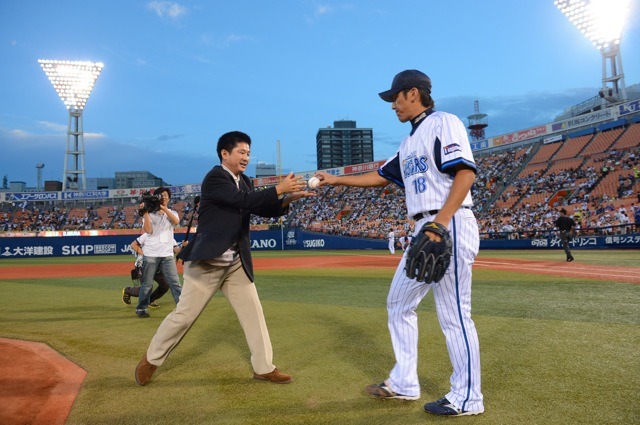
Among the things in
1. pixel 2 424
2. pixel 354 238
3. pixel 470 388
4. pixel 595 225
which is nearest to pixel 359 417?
pixel 470 388

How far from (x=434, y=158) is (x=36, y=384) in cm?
390

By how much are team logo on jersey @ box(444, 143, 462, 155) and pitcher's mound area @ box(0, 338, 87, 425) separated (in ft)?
10.4

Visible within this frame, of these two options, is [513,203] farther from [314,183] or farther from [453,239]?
[453,239]

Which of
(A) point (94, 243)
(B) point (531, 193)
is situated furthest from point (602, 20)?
(A) point (94, 243)

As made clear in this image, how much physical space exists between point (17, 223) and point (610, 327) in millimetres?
64215

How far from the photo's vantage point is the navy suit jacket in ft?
11.5

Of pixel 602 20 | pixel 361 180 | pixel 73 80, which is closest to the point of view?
pixel 361 180

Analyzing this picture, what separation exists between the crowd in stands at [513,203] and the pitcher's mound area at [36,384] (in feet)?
82.6

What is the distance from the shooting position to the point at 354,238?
35969 mm

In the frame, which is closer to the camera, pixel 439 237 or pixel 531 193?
pixel 439 237

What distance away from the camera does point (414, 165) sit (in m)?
3.02

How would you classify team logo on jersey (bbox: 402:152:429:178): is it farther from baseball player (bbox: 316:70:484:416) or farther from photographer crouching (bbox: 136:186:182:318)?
photographer crouching (bbox: 136:186:182:318)

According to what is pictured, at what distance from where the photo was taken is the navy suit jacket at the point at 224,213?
11.5ft

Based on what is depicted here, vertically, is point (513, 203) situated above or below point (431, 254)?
above
